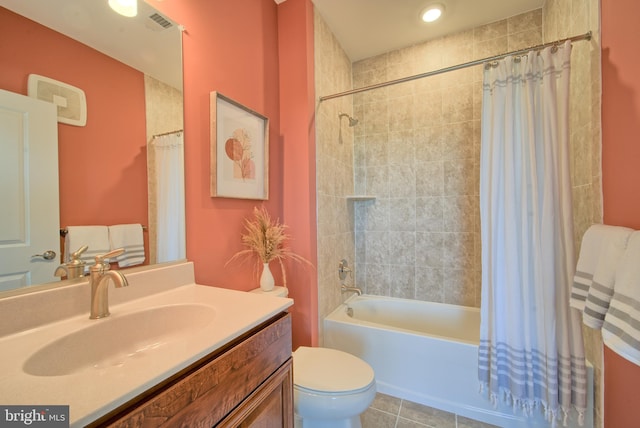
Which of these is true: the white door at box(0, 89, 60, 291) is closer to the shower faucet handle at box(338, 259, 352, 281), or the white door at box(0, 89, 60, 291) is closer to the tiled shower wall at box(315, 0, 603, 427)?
the tiled shower wall at box(315, 0, 603, 427)

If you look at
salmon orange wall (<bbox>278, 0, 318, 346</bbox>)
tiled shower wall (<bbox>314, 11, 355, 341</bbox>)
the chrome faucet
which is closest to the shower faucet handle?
tiled shower wall (<bbox>314, 11, 355, 341</bbox>)

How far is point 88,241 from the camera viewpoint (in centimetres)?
84

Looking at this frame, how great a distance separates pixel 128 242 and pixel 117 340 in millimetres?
356

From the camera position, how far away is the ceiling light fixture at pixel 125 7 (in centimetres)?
93

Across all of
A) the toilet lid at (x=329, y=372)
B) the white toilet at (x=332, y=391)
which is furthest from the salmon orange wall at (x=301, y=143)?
the white toilet at (x=332, y=391)

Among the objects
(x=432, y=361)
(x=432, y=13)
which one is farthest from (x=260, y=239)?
(x=432, y=13)

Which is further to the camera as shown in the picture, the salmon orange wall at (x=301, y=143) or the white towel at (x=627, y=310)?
the salmon orange wall at (x=301, y=143)

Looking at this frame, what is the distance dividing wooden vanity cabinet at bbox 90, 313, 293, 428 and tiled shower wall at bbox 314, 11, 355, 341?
91cm

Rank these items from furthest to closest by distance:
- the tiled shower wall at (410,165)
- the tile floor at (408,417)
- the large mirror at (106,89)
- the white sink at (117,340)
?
1. the tiled shower wall at (410,165)
2. the tile floor at (408,417)
3. the large mirror at (106,89)
4. the white sink at (117,340)

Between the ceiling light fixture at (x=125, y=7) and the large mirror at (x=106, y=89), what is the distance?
0.02 meters

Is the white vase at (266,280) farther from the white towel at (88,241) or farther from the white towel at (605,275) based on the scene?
the white towel at (605,275)

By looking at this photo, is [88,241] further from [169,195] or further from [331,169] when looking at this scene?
[331,169]

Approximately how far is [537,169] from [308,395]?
1.59 meters

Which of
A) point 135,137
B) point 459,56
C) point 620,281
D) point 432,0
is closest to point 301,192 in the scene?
point 135,137
